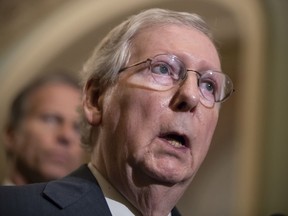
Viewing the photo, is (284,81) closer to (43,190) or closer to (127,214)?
(127,214)

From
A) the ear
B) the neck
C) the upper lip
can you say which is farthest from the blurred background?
the ear

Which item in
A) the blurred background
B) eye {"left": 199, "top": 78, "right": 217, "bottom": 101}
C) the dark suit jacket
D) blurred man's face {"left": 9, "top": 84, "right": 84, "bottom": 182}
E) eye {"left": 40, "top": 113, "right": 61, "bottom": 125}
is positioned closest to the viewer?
the dark suit jacket

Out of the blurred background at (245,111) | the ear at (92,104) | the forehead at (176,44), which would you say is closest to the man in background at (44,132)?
the blurred background at (245,111)

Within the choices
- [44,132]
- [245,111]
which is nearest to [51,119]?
[44,132]

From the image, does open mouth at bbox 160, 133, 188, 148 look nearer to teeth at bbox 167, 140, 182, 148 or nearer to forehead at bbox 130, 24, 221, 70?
teeth at bbox 167, 140, 182, 148

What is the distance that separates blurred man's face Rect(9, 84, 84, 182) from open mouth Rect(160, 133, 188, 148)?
0.82 meters

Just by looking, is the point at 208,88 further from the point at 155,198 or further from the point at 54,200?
the point at 54,200

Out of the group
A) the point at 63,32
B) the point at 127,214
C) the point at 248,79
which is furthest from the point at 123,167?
the point at 63,32

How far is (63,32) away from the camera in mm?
3391

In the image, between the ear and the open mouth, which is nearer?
the open mouth

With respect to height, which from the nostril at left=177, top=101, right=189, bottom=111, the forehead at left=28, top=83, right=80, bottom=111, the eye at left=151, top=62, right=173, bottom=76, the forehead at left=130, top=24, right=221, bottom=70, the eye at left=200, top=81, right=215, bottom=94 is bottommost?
the forehead at left=28, top=83, right=80, bottom=111

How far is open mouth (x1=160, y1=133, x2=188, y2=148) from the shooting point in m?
1.12

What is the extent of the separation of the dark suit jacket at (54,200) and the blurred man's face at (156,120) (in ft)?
0.22

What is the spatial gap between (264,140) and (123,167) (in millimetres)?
788
